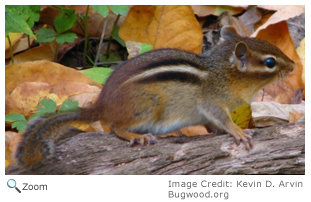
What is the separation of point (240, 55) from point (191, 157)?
34.7 inches

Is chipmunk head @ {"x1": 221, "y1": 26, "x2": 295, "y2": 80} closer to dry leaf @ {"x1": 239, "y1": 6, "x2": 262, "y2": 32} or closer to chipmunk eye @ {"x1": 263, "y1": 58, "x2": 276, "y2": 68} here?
chipmunk eye @ {"x1": 263, "y1": 58, "x2": 276, "y2": 68}

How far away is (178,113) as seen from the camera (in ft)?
10.8

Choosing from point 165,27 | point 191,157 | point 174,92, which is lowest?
point 191,157

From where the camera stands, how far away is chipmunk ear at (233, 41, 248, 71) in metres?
3.22

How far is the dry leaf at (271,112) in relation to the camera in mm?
3809

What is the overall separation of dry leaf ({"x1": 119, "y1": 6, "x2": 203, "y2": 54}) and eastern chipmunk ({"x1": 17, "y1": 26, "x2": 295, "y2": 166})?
0.99 meters

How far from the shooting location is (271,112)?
12.7 ft

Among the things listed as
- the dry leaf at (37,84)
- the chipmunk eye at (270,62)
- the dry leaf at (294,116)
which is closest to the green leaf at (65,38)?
the dry leaf at (37,84)

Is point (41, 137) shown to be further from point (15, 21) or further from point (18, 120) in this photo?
point (15, 21)

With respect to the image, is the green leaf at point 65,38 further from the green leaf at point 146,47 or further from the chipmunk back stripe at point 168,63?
the chipmunk back stripe at point 168,63

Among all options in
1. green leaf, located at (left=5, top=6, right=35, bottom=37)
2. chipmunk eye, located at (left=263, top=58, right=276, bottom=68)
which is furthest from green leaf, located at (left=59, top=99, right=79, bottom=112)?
chipmunk eye, located at (left=263, top=58, right=276, bottom=68)

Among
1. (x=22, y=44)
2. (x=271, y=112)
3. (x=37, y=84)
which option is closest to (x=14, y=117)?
(x=37, y=84)

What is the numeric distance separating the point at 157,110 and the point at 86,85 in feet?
3.08
